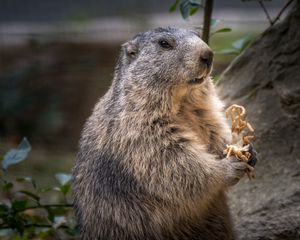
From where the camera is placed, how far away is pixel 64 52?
10.7 metres

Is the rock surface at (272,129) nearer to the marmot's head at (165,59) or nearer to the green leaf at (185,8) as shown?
the green leaf at (185,8)

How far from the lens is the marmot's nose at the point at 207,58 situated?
14.5ft

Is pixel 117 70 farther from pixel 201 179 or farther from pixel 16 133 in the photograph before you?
pixel 16 133

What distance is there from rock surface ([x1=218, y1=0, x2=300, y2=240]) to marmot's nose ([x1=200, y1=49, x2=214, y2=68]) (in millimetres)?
950

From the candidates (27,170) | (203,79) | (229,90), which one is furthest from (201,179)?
(27,170)

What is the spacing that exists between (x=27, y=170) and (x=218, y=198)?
4307 mm

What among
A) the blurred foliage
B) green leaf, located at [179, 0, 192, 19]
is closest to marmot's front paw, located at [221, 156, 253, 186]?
green leaf, located at [179, 0, 192, 19]

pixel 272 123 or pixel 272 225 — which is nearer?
pixel 272 225

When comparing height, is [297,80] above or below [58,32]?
above

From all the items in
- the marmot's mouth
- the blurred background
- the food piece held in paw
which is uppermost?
the marmot's mouth

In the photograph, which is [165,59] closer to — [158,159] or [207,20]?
[158,159]

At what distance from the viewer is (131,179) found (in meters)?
4.45

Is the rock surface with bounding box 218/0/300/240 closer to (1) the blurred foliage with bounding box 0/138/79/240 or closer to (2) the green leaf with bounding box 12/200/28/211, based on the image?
(1) the blurred foliage with bounding box 0/138/79/240

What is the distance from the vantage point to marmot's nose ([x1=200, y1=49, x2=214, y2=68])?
14.5 ft
